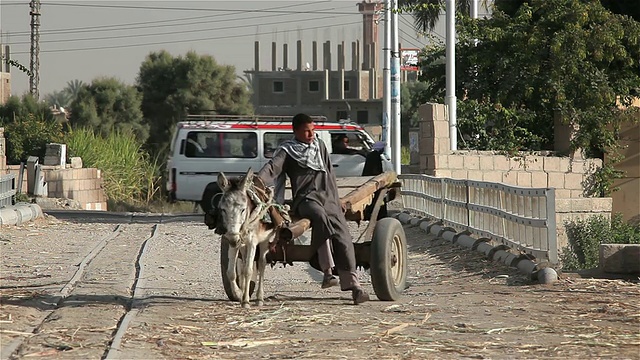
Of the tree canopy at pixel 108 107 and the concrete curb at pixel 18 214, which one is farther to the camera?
the tree canopy at pixel 108 107

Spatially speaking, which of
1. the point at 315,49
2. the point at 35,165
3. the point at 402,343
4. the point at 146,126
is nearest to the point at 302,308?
the point at 402,343

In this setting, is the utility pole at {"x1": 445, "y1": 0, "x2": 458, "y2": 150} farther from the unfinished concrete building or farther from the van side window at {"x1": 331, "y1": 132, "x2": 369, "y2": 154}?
the unfinished concrete building

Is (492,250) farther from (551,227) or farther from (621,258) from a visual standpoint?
(621,258)

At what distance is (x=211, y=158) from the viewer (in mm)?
28016

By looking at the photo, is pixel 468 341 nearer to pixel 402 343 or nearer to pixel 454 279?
pixel 402 343

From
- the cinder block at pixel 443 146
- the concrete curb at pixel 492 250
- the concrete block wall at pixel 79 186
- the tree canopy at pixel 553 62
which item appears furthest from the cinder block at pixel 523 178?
the concrete block wall at pixel 79 186

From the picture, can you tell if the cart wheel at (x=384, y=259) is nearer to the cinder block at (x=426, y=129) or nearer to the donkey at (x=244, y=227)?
the donkey at (x=244, y=227)

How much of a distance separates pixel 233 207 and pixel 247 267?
781 mm

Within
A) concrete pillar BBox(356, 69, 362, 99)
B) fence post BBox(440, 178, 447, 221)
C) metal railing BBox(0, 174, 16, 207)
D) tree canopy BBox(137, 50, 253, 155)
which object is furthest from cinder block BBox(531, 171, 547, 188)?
concrete pillar BBox(356, 69, 362, 99)

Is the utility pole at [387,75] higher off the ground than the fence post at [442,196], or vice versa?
the utility pole at [387,75]

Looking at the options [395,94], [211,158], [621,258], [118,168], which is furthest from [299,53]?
[621,258]

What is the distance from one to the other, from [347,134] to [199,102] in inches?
1993

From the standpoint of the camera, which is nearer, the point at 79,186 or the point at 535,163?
the point at 535,163

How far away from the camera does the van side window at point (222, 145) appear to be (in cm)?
2801
